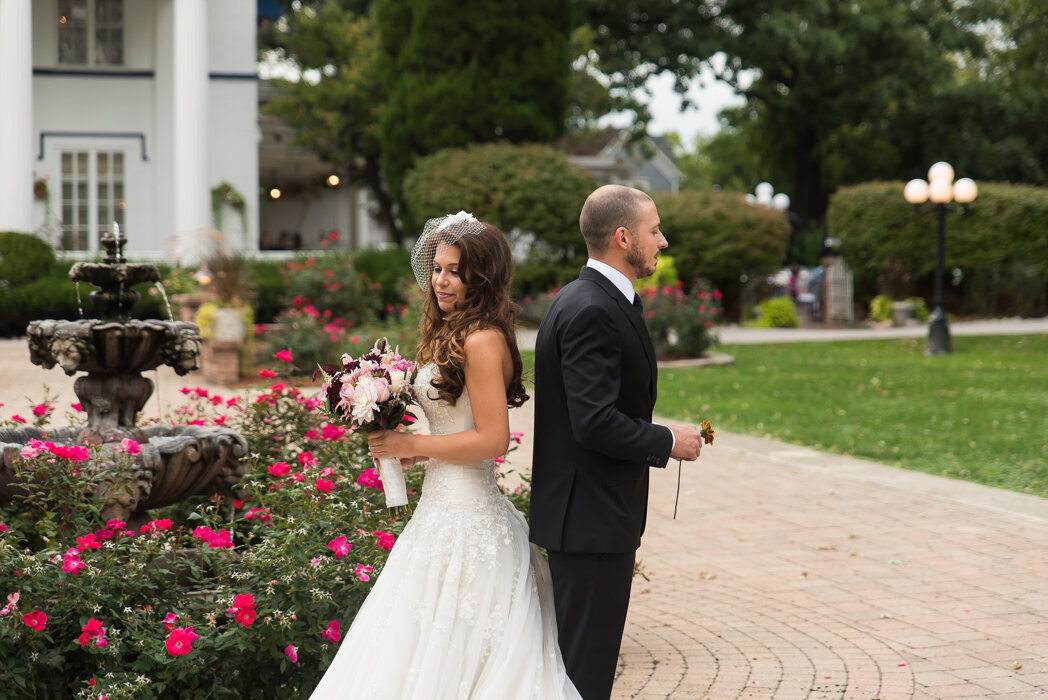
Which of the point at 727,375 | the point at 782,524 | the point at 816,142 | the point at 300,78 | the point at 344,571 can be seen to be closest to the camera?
the point at 344,571

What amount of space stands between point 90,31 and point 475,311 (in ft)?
68.0

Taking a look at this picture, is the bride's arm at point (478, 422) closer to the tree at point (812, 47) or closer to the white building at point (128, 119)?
the white building at point (128, 119)

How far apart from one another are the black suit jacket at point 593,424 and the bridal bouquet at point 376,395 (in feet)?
1.34

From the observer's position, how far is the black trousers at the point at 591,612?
3078 millimetres

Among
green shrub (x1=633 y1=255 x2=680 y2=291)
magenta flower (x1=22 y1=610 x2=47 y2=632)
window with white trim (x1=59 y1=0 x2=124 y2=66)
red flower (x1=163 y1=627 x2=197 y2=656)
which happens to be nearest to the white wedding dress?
red flower (x1=163 y1=627 x2=197 y2=656)

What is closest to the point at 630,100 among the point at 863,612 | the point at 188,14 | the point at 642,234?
the point at 188,14

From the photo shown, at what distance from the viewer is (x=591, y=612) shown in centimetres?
308

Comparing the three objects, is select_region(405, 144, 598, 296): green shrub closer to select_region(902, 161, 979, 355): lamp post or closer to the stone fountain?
select_region(902, 161, 979, 355): lamp post

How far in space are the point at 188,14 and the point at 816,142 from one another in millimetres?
21890

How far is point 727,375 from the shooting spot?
15.8 meters

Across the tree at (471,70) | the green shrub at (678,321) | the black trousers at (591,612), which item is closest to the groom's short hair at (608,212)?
the black trousers at (591,612)

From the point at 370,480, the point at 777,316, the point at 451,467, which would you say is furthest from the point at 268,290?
the point at 451,467

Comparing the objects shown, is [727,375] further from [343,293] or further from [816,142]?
[816,142]

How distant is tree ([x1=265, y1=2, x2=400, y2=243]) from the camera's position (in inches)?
953
